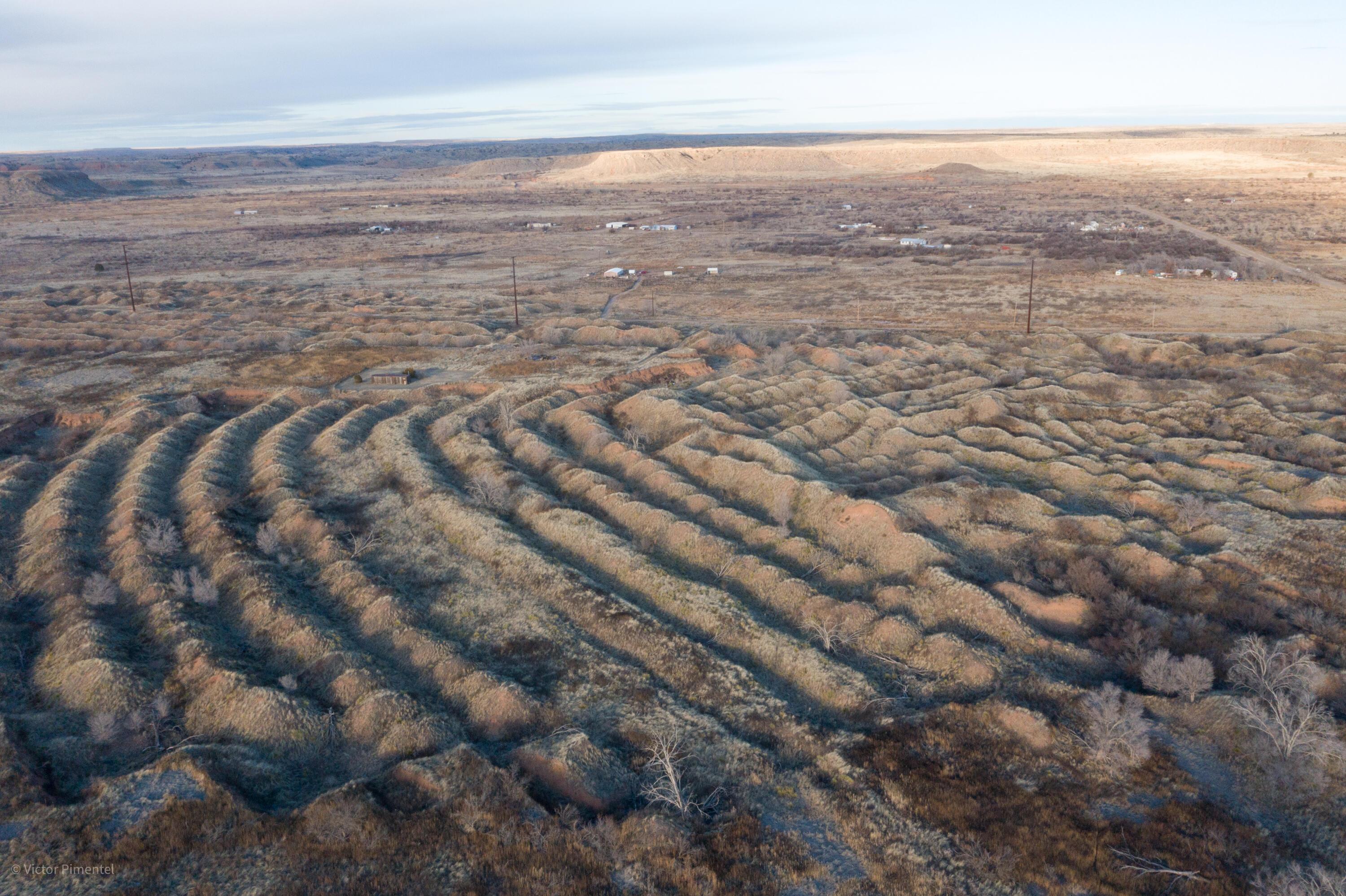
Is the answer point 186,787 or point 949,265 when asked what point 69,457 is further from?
point 949,265

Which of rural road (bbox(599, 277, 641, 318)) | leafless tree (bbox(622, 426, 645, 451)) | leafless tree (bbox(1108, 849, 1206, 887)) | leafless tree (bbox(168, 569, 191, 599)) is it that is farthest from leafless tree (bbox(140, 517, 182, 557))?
rural road (bbox(599, 277, 641, 318))

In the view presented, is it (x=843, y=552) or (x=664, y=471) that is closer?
(x=843, y=552)

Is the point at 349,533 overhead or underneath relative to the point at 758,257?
underneath

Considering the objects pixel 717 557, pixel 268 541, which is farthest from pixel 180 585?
pixel 717 557

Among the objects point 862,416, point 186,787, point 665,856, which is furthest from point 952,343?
point 186,787

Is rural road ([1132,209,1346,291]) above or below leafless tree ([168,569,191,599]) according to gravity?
above

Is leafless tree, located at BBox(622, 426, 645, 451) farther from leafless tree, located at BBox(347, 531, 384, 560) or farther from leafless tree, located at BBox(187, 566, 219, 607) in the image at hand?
leafless tree, located at BBox(187, 566, 219, 607)
